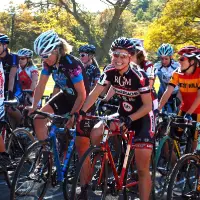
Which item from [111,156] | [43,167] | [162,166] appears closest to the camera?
[111,156]

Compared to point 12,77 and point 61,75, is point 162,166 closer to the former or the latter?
point 61,75

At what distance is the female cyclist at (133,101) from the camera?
14.5 feet

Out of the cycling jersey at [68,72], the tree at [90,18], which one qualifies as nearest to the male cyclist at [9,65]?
the cycling jersey at [68,72]

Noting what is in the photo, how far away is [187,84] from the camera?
20.0ft

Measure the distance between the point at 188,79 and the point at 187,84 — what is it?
0.32 ft

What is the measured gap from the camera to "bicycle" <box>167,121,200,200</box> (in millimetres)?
4674

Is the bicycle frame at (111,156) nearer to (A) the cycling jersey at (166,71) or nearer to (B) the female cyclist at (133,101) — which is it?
(B) the female cyclist at (133,101)

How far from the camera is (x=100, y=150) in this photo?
4.45 metres

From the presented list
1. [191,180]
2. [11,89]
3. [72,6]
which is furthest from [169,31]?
[191,180]

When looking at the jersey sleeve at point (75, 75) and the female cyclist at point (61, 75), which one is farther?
the jersey sleeve at point (75, 75)

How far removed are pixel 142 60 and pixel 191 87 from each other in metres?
0.88

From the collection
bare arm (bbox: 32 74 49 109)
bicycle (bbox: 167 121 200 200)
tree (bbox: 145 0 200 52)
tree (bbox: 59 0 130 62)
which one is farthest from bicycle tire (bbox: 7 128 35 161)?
tree (bbox: 145 0 200 52)

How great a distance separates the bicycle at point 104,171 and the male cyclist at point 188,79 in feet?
4.52

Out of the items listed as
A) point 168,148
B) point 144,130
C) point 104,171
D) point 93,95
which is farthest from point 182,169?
point 93,95
